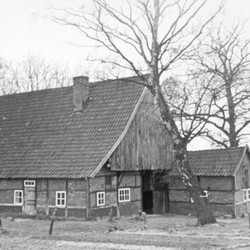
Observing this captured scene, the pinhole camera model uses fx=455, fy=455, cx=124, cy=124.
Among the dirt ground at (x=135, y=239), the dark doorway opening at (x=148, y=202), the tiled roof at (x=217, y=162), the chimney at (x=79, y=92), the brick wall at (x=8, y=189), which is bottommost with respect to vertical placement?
the dirt ground at (x=135, y=239)

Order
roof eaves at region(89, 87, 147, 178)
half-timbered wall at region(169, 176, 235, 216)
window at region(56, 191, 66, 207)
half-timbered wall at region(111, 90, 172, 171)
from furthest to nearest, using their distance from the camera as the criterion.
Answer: half-timbered wall at region(169, 176, 235, 216)
half-timbered wall at region(111, 90, 172, 171)
window at region(56, 191, 66, 207)
roof eaves at region(89, 87, 147, 178)

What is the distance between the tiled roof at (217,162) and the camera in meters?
27.5

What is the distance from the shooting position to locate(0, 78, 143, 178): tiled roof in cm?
2405

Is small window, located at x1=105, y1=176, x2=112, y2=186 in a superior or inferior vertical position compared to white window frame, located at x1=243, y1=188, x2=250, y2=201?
superior

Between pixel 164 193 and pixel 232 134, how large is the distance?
7.98 meters

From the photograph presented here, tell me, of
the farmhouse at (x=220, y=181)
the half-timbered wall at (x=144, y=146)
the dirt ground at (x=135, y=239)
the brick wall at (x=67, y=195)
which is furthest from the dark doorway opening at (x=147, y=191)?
the dirt ground at (x=135, y=239)

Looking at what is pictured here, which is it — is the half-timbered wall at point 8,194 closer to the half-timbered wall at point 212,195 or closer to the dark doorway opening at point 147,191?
the dark doorway opening at point 147,191

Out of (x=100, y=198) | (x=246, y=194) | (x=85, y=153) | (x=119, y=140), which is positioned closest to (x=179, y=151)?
(x=119, y=140)

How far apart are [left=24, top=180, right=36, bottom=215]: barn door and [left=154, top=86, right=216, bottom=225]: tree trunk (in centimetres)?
954

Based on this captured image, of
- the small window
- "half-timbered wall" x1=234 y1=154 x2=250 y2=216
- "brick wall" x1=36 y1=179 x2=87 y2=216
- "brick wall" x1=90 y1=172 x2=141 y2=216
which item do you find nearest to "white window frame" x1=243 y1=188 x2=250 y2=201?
"half-timbered wall" x1=234 y1=154 x2=250 y2=216

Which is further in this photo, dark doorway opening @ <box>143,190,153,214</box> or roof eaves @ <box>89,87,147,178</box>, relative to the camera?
dark doorway opening @ <box>143,190,153,214</box>

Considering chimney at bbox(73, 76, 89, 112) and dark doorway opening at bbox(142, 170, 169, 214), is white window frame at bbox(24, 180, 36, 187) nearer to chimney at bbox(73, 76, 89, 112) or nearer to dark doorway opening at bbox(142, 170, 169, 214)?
chimney at bbox(73, 76, 89, 112)

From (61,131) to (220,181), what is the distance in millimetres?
10051

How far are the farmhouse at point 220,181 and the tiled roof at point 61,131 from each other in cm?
617
